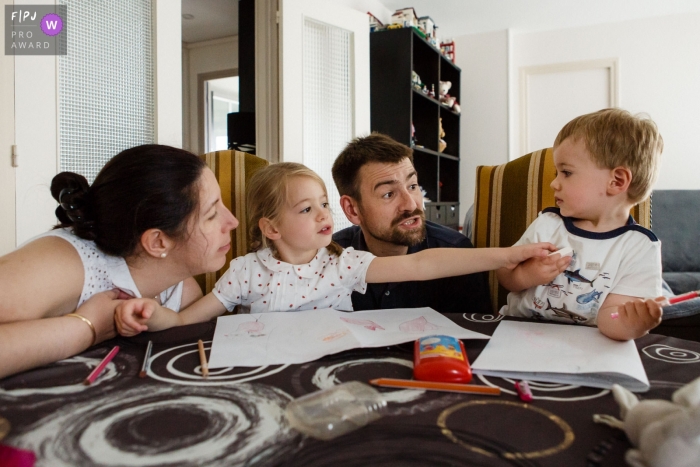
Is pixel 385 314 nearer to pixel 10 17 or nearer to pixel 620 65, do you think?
pixel 10 17

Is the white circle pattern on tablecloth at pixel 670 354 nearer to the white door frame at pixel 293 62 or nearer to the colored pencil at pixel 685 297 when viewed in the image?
the colored pencil at pixel 685 297

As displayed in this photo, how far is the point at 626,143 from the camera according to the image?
1072mm

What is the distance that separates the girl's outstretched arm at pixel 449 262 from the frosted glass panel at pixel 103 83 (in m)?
1.61

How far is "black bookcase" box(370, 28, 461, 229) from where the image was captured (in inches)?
159

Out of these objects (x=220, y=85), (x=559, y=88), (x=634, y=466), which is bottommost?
(x=634, y=466)

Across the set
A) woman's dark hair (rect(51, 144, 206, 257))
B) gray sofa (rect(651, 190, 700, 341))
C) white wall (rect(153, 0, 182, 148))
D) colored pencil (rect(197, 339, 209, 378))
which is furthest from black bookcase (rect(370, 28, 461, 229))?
colored pencil (rect(197, 339, 209, 378))

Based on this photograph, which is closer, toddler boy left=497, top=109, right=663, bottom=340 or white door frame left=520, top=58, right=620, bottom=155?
toddler boy left=497, top=109, right=663, bottom=340

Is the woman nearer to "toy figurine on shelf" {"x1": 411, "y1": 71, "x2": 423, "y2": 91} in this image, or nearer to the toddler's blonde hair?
the toddler's blonde hair

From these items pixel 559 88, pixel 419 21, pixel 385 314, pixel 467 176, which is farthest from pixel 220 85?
pixel 385 314

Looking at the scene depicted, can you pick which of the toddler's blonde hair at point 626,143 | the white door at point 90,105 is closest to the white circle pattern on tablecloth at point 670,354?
the toddler's blonde hair at point 626,143

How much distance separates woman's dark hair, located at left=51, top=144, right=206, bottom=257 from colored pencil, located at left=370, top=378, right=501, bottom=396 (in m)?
0.62

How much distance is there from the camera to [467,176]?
5625 millimetres

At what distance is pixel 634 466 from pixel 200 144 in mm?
5855

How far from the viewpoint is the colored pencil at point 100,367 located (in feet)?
2.02
